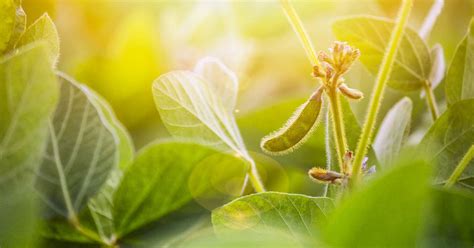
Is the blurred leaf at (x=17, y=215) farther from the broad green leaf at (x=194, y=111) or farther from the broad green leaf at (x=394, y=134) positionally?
the broad green leaf at (x=394, y=134)

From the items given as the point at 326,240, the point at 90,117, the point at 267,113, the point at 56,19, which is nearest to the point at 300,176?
the point at 267,113

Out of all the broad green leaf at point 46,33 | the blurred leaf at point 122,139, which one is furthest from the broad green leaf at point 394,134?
the broad green leaf at point 46,33

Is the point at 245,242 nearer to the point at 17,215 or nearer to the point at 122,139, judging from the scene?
the point at 17,215

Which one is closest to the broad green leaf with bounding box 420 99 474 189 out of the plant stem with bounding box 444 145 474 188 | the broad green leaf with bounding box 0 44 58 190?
the plant stem with bounding box 444 145 474 188

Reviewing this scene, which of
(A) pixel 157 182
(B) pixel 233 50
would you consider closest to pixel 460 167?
(A) pixel 157 182

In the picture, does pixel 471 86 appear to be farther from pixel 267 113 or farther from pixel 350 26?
pixel 267 113
